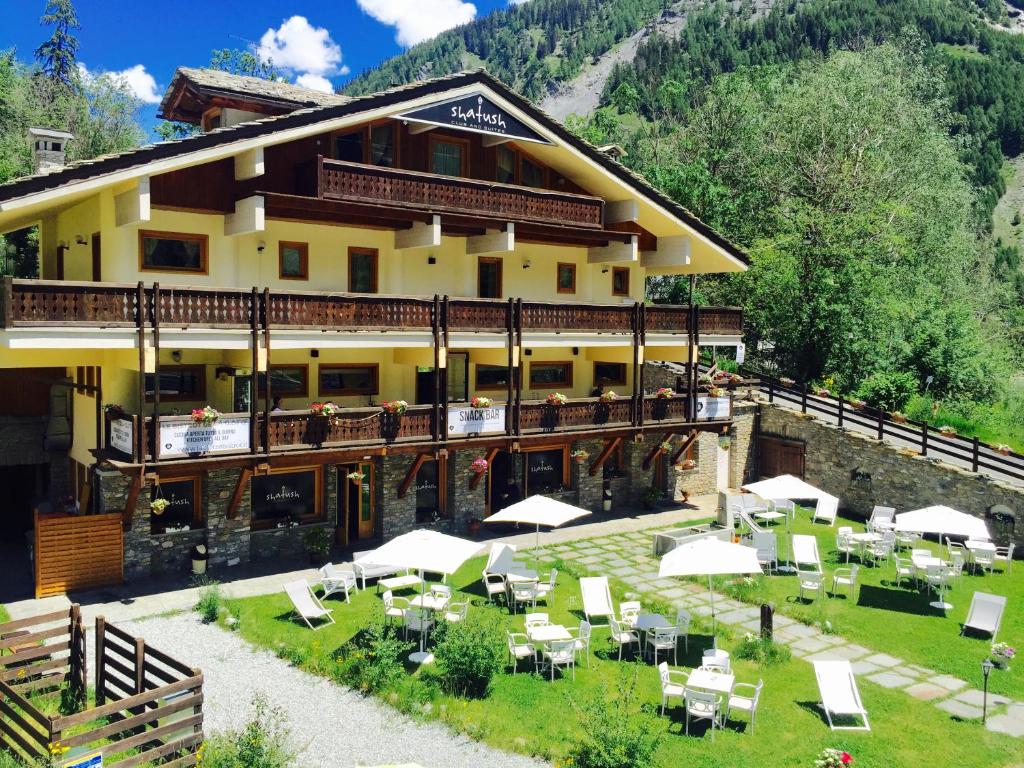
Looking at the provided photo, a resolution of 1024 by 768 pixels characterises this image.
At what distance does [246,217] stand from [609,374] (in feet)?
44.9

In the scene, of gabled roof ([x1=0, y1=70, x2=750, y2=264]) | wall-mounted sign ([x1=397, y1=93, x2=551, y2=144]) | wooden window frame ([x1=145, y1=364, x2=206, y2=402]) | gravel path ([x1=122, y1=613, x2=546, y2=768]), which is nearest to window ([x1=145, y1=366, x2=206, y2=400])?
wooden window frame ([x1=145, y1=364, x2=206, y2=402])

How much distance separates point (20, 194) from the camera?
16484mm

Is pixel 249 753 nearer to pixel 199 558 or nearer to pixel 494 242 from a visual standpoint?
pixel 199 558

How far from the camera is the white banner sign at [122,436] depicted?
1752 cm

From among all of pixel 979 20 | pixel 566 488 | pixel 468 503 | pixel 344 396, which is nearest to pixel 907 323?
pixel 566 488

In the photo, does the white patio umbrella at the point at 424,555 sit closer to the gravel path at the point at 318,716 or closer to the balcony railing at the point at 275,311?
the gravel path at the point at 318,716

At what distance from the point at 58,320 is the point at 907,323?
32.0 m

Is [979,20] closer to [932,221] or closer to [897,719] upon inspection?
[932,221]

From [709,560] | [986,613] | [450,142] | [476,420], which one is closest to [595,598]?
[709,560]

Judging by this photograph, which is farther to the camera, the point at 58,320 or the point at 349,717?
the point at 58,320

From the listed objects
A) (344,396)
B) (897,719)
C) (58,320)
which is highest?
(58,320)

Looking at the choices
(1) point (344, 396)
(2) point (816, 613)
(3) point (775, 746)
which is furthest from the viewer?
(1) point (344, 396)

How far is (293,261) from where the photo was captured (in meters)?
21.7

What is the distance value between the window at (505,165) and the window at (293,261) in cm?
624
